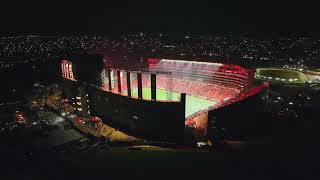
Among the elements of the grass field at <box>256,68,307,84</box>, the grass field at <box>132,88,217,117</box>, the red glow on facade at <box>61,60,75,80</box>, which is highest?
the red glow on facade at <box>61,60,75,80</box>

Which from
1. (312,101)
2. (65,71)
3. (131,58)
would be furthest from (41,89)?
(312,101)

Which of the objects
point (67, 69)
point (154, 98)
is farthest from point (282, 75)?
point (67, 69)

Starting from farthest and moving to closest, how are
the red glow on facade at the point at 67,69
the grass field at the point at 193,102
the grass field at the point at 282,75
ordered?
the grass field at the point at 282,75 < the grass field at the point at 193,102 < the red glow on facade at the point at 67,69

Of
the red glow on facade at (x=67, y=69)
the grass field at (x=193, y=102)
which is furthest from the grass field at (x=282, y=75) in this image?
the red glow on facade at (x=67, y=69)

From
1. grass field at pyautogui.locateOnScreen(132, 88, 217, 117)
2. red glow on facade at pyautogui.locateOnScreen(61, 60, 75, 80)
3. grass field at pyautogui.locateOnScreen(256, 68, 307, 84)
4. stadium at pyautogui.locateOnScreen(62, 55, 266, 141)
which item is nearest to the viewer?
stadium at pyautogui.locateOnScreen(62, 55, 266, 141)

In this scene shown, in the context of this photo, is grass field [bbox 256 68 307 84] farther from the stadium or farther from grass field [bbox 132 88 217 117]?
grass field [bbox 132 88 217 117]

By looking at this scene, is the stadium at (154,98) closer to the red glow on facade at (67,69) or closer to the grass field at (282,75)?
the red glow on facade at (67,69)

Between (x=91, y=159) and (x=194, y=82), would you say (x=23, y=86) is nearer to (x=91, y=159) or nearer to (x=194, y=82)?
(x=194, y=82)

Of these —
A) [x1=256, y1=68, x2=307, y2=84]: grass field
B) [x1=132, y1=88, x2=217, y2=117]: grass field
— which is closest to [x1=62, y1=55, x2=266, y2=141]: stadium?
[x1=132, y1=88, x2=217, y2=117]: grass field

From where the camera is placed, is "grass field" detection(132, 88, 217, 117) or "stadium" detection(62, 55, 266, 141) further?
"grass field" detection(132, 88, 217, 117)
